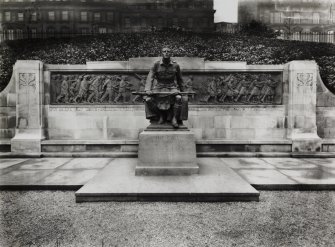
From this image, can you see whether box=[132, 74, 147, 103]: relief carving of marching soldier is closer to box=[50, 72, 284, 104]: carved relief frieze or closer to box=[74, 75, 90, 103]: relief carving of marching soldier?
box=[50, 72, 284, 104]: carved relief frieze

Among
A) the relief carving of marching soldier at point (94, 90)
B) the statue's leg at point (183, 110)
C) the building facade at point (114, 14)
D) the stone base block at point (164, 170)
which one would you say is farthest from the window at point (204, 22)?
the stone base block at point (164, 170)

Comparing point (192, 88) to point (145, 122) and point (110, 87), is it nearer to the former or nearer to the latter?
point (145, 122)

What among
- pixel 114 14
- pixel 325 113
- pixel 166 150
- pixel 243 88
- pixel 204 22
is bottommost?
pixel 166 150

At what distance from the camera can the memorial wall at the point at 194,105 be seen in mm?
9422

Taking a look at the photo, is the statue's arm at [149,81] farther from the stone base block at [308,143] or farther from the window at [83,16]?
Result: the window at [83,16]

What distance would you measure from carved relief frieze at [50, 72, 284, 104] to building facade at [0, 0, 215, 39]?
755 inches

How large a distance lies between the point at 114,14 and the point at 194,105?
1159 inches

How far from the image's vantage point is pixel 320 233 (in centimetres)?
386

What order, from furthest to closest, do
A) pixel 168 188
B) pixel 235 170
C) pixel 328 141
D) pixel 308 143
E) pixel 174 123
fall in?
1. pixel 328 141
2. pixel 308 143
3. pixel 235 170
4. pixel 174 123
5. pixel 168 188

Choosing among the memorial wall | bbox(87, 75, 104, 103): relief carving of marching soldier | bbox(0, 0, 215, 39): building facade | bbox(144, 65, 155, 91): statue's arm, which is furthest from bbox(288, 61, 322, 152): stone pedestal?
bbox(0, 0, 215, 39): building facade

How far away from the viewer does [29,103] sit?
9.16 meters

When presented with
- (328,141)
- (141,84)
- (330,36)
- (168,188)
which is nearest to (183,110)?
(168,188)

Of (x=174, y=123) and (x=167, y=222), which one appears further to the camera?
(x=174, y=123)

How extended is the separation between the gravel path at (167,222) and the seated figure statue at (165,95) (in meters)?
2.61
